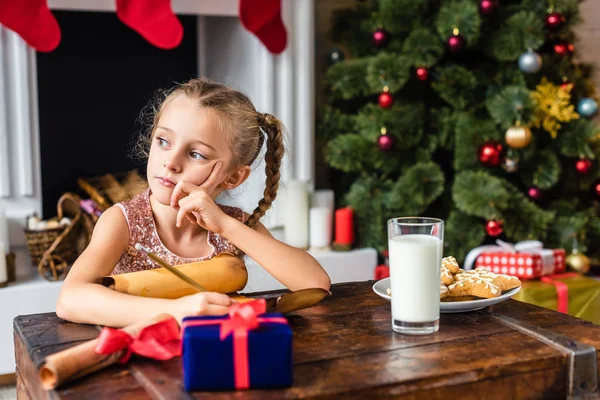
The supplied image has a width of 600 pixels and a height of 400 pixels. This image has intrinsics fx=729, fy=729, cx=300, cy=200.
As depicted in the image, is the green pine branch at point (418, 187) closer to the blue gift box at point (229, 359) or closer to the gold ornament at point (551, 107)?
the gold ornament at point (551, 107)

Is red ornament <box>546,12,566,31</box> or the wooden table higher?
red ornament <box>546,12,566,31</box>

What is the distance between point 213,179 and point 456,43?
4.55 feet

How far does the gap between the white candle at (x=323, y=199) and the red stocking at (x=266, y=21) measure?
58cm

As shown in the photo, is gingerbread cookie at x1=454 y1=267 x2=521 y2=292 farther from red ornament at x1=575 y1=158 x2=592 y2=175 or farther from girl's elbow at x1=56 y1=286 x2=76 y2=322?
red ornament at x1=575 y1=158 x2=592 y2=175

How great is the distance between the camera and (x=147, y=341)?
1014 mm

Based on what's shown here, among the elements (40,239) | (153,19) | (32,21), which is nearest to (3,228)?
(40,239)

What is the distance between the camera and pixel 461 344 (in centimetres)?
108

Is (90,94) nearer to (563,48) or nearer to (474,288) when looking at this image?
(563,48)

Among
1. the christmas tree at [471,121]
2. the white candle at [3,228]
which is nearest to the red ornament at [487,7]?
the christmas tree at [471,121]

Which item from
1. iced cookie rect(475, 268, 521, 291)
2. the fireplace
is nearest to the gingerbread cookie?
iced cookie rect(475, 268, 521, 291)

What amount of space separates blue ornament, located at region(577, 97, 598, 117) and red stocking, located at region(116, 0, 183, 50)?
4.85 feet

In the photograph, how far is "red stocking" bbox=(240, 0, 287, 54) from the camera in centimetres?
263

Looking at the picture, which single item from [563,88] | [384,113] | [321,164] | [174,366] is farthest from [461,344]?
[321,164]

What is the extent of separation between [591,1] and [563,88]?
96 cm
